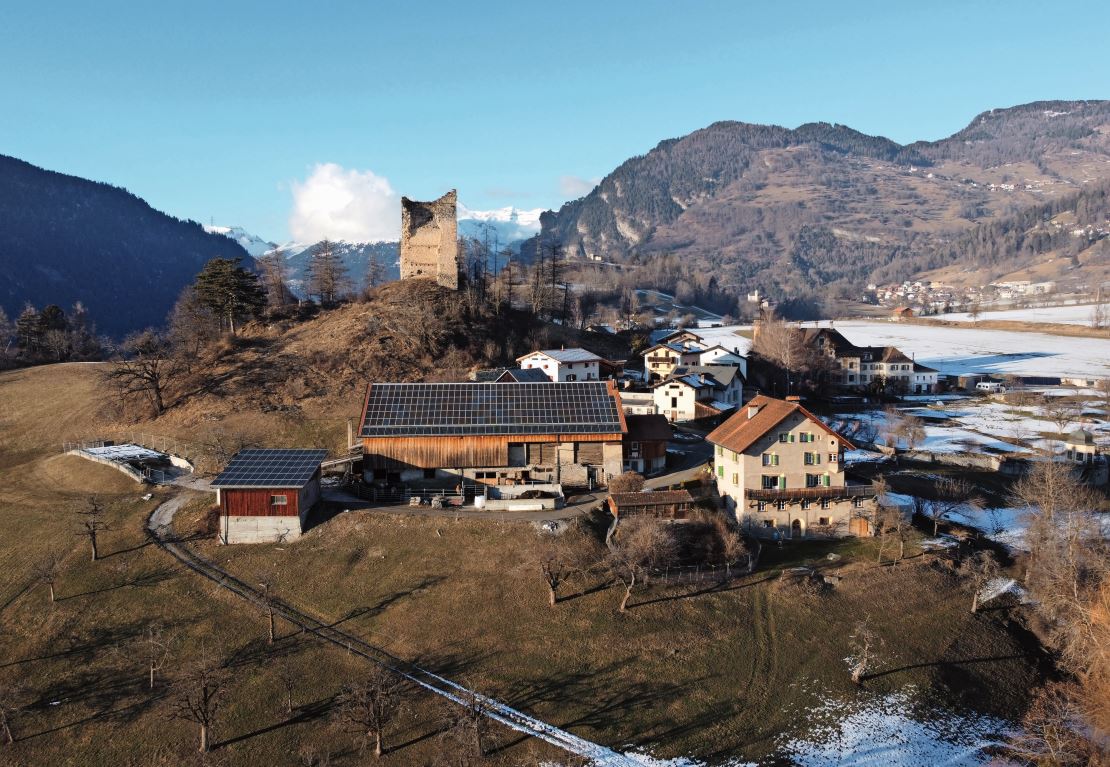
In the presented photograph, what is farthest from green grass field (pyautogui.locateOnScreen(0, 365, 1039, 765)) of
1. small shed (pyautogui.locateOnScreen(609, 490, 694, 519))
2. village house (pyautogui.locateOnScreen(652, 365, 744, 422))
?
village house (pyautogui.locateOnScreen(652, 365, 744, 422))

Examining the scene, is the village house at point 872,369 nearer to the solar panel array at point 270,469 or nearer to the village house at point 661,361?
the village house at point 661,361

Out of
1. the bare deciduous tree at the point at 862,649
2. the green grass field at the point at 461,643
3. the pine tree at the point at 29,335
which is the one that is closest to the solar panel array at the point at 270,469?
the green grass field at the point at 461,643

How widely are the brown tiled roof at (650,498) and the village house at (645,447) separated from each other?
27.7 feet

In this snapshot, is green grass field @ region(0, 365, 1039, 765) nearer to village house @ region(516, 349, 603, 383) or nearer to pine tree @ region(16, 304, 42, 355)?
village house @ region(516, 349, 603, 383)

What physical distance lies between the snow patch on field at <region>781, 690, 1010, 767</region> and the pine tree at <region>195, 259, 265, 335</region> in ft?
266

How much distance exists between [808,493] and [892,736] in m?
21.0

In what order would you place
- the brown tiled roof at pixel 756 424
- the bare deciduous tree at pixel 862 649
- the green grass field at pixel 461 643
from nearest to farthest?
the green grass field at pixel 461 643, the bare deciduous tree at pixel 862 649, the brown tiled roof at pixel 756 424

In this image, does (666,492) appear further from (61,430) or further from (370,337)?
(61,430)

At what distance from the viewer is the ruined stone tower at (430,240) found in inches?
3952

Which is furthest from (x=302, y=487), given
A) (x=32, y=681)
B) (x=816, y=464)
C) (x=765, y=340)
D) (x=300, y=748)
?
(x=765, y=340)

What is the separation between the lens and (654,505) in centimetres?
4997

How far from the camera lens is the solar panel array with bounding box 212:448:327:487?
49000mm

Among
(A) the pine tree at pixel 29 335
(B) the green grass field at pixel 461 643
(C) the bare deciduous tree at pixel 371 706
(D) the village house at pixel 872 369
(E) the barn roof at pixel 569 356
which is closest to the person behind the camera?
(C) the bare deciduous tree at pixel 371 706

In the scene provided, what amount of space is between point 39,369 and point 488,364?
57018mm
